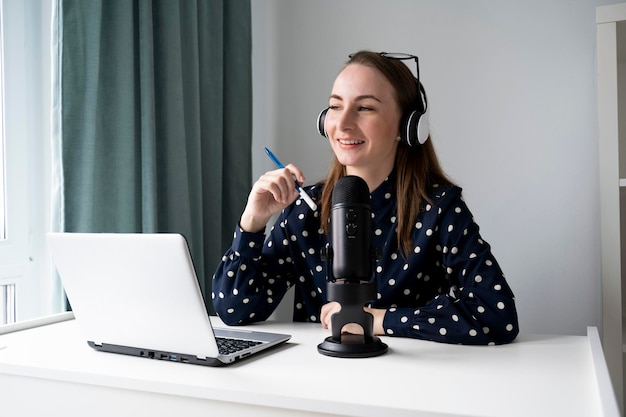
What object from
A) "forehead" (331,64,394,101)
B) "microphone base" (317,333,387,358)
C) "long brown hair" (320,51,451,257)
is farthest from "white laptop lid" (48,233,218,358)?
"forehead" (331,64,394,101)

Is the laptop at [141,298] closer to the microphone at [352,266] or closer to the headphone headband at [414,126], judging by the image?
the microphone at [352,266]

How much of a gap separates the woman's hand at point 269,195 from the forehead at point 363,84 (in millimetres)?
242

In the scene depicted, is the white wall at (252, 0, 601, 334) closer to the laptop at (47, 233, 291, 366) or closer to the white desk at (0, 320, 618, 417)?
the white desk at (0, 320, 618, 417)

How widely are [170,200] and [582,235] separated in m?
1.24

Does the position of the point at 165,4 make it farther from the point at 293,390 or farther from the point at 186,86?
the point at 293,390

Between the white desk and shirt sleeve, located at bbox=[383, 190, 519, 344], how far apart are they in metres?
0.03

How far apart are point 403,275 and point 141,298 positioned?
0.57 metres

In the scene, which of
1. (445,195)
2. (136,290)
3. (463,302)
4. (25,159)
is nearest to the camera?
(136,290)

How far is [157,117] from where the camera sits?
185 centimetres

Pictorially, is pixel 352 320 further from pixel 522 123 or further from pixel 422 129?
pixel 522 123

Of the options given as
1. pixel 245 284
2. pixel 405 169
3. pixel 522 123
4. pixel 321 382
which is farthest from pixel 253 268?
pixel 522 123

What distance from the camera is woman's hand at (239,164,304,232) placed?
1.25 metres

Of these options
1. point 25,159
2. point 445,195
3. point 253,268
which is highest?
point 25,159

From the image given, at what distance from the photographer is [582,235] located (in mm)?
1960
